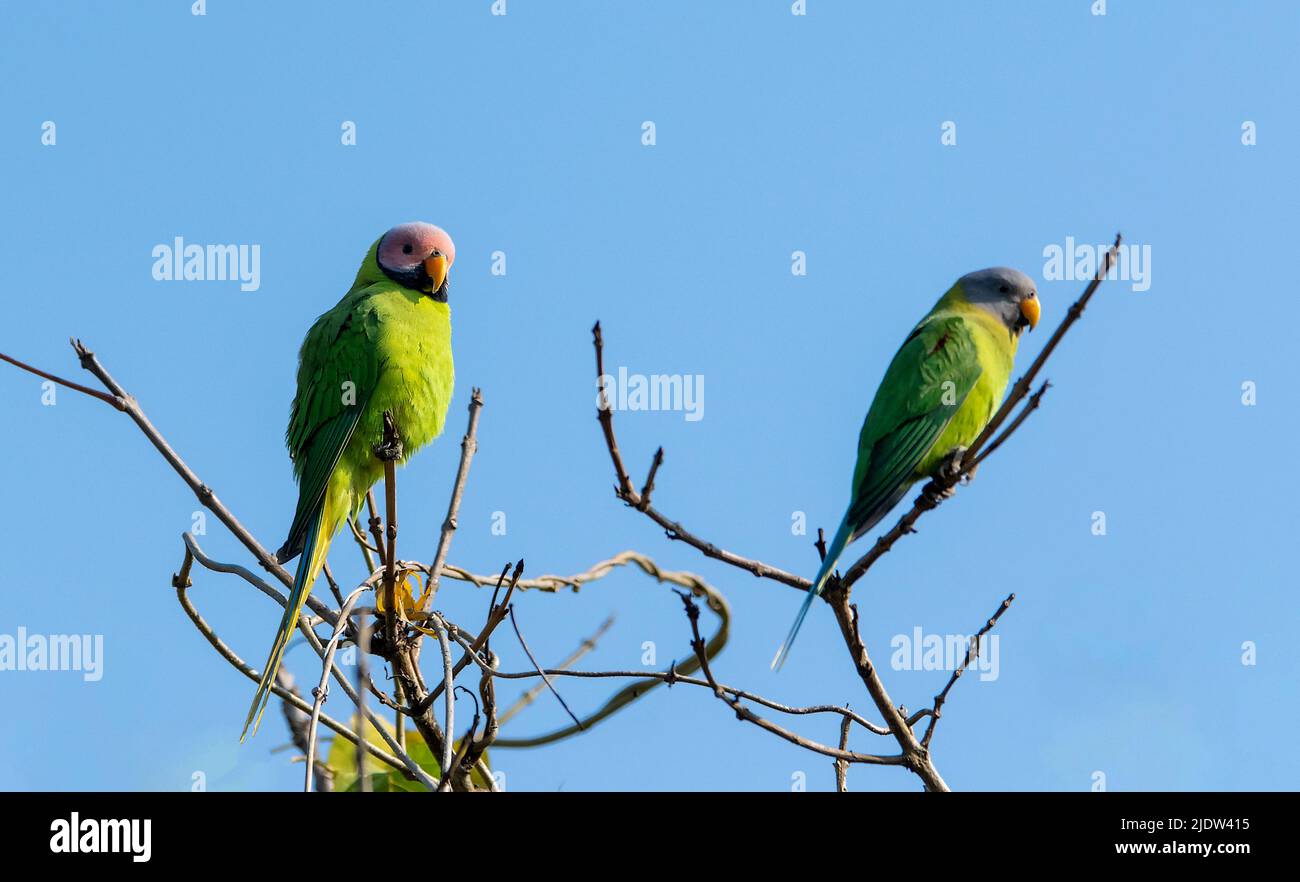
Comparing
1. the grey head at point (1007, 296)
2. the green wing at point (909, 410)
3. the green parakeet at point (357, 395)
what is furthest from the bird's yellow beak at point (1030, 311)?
the green parakeet at point (357, 395)

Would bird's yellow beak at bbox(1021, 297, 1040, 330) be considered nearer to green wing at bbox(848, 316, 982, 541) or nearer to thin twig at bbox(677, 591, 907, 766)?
green wing at bbox(848, 316, 982, 541)

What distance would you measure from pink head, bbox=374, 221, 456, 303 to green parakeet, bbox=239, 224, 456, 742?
18 centimetres

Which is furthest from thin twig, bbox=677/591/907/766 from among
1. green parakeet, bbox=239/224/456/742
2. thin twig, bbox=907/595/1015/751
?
green parakeet, bbox=239/224/456/742

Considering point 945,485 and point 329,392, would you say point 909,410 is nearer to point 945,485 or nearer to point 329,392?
point 945,485

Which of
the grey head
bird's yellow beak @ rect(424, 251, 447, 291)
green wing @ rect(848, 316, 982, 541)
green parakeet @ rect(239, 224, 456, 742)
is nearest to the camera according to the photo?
green wing @ rect(848, 316, 982, 541)

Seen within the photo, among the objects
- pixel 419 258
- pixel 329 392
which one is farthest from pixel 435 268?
pixel 329 392

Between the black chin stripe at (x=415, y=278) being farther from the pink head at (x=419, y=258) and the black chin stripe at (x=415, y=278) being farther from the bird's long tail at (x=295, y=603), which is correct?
the bird's long tail at (x=295, y=603)

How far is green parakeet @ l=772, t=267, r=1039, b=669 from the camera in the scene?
4824mm

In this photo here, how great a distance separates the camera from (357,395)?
18.3 feet

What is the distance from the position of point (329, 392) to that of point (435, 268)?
2.99 feet

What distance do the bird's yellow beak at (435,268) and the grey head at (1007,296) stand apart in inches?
101
